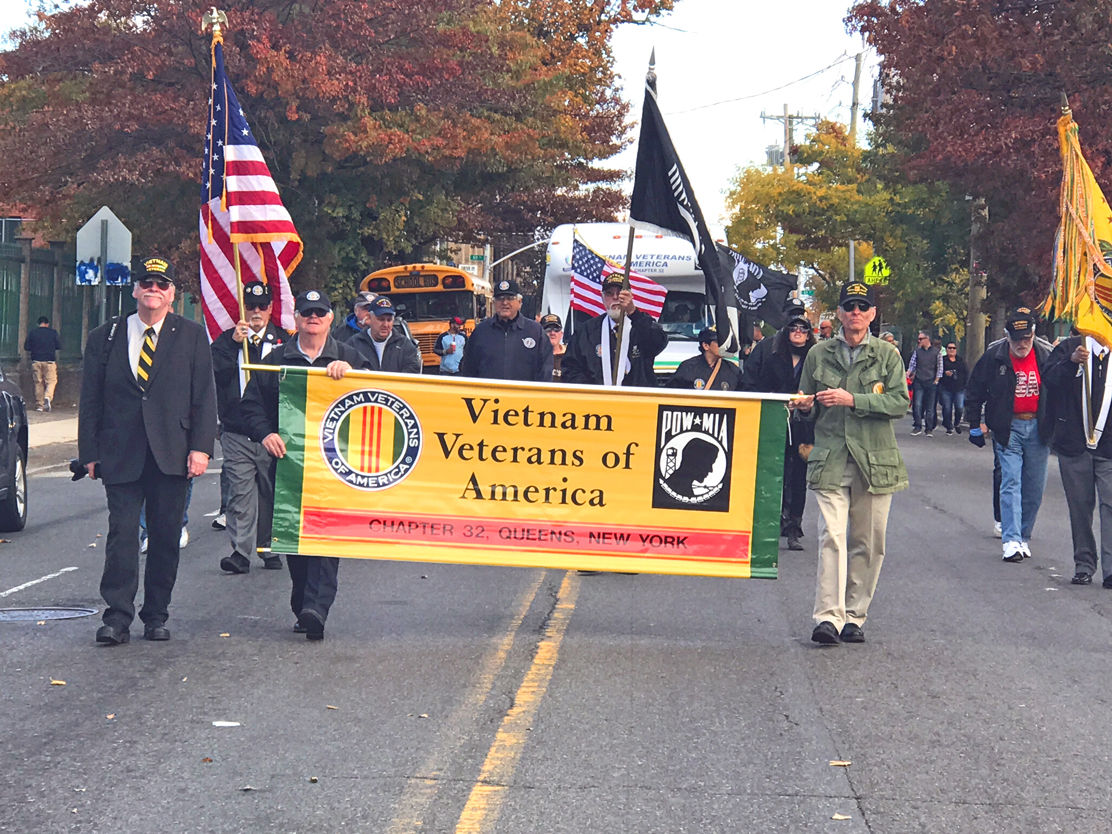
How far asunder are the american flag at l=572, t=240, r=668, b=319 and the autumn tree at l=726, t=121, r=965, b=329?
1477 centimetres

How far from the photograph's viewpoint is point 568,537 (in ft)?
29.1

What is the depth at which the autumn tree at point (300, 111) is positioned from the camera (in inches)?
1075

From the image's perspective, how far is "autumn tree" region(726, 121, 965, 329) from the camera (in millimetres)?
38719

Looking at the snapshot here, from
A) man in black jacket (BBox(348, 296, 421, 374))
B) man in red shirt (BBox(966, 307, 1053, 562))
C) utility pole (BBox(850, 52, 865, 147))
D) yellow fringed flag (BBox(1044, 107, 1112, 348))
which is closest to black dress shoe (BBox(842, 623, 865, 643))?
yellow fringed flag (BBox(1044, 107, 1112, 348))

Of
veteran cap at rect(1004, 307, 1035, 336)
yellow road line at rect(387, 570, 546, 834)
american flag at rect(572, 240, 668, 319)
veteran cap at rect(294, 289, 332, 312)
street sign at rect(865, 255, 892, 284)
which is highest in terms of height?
street sign at rect(865, 255, 892, 284)

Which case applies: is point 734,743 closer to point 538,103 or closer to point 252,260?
point 252,260

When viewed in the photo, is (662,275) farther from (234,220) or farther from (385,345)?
(234,220)

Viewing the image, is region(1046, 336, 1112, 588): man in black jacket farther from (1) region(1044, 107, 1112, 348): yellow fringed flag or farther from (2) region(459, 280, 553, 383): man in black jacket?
(2) region(459, 280, 553, 383): man in black jacket

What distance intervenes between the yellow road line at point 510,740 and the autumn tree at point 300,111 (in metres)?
20.1

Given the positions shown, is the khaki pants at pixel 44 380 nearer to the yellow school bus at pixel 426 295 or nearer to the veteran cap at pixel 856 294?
the yellow school bus at pixel 426 295

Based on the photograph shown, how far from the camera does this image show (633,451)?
8.88 m

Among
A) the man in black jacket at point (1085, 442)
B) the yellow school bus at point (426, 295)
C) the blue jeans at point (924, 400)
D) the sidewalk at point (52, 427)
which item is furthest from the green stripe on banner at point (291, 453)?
the yellow school bus at point (426, 295)

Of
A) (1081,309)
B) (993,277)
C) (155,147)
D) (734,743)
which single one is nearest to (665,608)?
(734,743)

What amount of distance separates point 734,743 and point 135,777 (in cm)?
240
